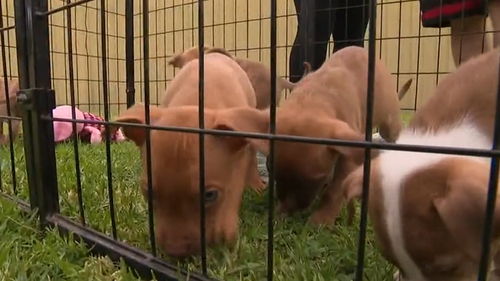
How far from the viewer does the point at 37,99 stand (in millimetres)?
1910

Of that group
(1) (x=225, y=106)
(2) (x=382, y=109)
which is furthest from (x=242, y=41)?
(1) (x=225, y=106)

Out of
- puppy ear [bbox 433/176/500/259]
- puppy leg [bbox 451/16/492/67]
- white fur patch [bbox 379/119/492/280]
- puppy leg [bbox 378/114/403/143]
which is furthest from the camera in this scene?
puppy leg [bbox 451/16/492/67]

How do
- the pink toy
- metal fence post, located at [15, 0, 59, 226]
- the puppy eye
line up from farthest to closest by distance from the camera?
the pink toy → metal fence post, located at [15, 0, 59, 226] → the puppy eye

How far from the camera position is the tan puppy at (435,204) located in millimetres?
1120

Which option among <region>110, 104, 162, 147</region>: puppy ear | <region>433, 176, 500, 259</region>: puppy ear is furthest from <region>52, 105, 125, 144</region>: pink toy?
<region>433, 176, 500, 259</region>: puppy ear

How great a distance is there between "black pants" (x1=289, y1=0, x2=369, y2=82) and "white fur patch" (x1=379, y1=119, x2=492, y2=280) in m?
2.29

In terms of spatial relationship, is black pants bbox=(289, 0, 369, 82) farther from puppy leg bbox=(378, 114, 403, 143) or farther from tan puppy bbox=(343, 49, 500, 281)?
tan puppy bbox=(343, 49, 500, 281)

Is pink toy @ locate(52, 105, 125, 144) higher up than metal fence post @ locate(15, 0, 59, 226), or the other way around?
metal fence post @ locate(15, 0, 59, 226)

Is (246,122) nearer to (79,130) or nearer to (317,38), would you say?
(317,38)

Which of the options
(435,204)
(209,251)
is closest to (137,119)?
(209,251)

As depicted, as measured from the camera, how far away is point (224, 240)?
1710 millimetres

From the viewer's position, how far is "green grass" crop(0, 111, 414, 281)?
1538 millimetres

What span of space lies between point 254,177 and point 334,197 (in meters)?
0.37

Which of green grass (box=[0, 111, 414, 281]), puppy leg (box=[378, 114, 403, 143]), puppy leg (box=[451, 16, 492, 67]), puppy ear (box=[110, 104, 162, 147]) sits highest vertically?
puppy leg (box=[451, 16, 492, 67])
